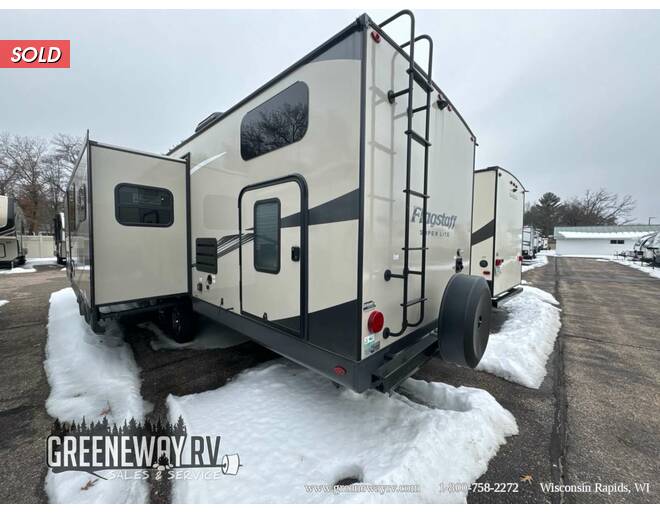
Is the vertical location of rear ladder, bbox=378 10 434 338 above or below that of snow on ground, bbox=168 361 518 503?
above

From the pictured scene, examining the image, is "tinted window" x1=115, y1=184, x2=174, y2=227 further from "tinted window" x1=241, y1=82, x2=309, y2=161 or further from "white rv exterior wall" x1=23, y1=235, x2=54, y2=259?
"white rv exterior wall" x1=23, y1=235, x2=54, y2=259

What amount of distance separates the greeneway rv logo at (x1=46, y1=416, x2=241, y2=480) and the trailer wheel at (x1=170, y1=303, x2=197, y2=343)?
1952 millimetres

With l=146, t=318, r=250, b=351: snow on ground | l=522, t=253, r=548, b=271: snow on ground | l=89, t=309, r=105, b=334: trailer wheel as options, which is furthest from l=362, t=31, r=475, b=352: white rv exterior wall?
l=522, t=253, r=548, b=271: snow on ground

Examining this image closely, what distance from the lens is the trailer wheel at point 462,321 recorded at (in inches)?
103

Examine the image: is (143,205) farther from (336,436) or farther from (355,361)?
(336,436)

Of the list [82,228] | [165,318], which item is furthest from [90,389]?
[82,228]

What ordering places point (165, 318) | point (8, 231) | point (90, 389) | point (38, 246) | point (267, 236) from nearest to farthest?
point (267, 236) → point (90, 389) → point (165, 318) → point (8, 231) → point (38, 246)

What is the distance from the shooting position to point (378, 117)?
224cm

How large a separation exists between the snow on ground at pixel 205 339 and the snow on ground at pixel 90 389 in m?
0.48

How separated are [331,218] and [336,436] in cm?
176

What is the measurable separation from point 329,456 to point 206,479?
2.82ft

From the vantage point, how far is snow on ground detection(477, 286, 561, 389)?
375cm

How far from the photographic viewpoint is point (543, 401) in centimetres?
320

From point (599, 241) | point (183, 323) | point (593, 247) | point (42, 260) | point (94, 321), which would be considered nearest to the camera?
point (94, 321)
